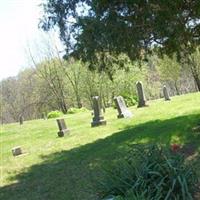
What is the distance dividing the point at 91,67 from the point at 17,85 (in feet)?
236

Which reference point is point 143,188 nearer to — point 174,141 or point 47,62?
point 174,141

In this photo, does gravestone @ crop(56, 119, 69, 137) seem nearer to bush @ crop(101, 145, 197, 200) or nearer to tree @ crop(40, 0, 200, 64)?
tree @ crop(40, 0, 200, 64)

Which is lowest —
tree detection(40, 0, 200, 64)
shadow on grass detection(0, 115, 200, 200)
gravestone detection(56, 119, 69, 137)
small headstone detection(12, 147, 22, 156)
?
shadow on grass detection(0, 115, 200, 200)

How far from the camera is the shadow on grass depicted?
10.3 m

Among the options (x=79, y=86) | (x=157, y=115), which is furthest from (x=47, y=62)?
(x=157, y=115)

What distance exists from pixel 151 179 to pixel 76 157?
741 cm

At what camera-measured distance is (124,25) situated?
38.3 feet

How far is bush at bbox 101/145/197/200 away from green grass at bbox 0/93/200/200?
1977 millimetres

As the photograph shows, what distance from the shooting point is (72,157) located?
44.4 feet

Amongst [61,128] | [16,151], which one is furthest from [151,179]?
[61,128]

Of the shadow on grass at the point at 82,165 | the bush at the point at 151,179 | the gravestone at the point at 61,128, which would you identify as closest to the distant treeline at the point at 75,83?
the gravestone at the point at 61,128

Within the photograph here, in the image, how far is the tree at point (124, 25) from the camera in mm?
11219

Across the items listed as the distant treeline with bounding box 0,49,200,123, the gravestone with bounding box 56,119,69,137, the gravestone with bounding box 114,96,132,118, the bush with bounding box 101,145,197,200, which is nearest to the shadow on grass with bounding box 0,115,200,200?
the bush with bounding box 101,145,197,200

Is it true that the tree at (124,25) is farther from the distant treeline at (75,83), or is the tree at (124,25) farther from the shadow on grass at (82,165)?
the distant treeline at (75,83)
